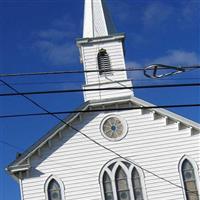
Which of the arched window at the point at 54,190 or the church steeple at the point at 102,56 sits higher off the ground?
the church steeple at the point at 102,56

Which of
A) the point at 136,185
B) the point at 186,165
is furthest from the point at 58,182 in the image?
the point at 186,165

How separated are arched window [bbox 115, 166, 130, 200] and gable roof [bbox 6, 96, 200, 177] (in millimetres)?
3187

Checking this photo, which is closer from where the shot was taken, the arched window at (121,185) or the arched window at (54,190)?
the arched window at (54,190)

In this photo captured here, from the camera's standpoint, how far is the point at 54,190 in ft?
84.0

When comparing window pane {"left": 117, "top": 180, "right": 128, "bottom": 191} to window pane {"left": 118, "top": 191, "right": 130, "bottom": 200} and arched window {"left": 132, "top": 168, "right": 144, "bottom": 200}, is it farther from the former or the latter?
arched window {"left": 132, "top": 168, "right": 144, "bottom": 200}

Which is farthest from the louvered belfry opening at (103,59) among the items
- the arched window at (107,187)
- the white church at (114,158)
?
the arched window at (107,187)

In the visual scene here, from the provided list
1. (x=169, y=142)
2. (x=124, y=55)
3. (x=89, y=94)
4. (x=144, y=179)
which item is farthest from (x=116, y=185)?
(x=124, y=55)

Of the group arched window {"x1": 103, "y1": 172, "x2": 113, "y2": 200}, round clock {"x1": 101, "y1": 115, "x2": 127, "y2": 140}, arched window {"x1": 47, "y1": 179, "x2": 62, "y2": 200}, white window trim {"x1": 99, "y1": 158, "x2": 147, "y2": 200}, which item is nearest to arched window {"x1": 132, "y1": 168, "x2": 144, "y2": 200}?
white window trim {"x1": 99, "y1": 158, "x2": 147, "y2": 200}

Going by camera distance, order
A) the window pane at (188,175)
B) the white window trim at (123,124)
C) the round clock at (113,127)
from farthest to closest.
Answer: the round clock at (113,127) < the white window trim at (123,124) < the window pane at (188,175)

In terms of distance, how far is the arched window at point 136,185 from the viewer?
2559 centimetres

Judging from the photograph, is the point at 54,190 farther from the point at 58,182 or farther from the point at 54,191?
the point at 58,182

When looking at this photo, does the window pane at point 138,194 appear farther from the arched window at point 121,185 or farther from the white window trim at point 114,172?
the arched window at point 121,185

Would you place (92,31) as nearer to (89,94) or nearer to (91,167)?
(89,94)

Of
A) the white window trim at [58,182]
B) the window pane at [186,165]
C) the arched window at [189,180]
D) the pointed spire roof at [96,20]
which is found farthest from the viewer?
the pointed spire roof at [96,20]
